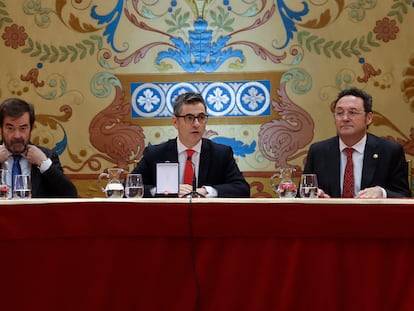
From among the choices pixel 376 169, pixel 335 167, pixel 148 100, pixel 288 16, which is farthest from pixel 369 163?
pixel 148 100

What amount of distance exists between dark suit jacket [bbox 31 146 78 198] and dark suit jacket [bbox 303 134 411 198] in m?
1.30

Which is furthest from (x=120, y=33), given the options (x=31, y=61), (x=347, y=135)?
(x=347, y=135)

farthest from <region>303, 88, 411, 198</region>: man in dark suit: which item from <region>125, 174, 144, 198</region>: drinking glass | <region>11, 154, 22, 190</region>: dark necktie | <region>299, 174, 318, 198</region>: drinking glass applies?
<region>11, 154, 22, 190</region>: dark necktie

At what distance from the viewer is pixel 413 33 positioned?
3.70 metres

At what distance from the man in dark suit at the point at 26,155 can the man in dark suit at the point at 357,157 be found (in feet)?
4.31

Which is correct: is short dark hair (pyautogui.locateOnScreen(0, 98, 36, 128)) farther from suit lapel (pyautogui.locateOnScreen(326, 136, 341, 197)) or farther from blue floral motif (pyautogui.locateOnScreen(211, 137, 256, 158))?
suit lapel (pyautogui.locateOnScreen(326, 136, 341, 197))

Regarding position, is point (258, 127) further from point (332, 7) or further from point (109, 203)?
point (109, 203)

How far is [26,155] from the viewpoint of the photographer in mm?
3102

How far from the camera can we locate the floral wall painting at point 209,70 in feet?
12.2

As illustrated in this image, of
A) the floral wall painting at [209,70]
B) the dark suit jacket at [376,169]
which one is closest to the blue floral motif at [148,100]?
the floral wall painting at [209,70]

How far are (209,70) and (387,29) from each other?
43.9 inches
